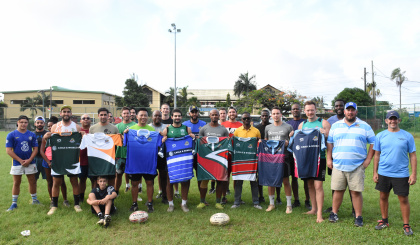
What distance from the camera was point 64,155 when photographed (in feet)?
19.2

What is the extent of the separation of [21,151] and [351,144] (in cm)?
667

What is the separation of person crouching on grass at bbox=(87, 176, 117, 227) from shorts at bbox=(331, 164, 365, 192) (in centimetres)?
428

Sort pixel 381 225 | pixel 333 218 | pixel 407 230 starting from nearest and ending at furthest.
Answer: pixel 407 230
pixel 381 225
pixel 333 218

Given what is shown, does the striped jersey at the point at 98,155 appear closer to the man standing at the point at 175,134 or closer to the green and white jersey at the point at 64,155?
the green and white jersey at the point at 64,155

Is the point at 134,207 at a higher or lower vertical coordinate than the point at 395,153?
lower

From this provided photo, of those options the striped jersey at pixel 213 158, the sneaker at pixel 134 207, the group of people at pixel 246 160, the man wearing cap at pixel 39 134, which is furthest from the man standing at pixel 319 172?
the man wearing cap at pixel 39 134

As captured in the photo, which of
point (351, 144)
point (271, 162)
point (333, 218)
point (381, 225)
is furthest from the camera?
point (271, 162)

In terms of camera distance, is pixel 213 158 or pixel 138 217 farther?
pixel 213 158

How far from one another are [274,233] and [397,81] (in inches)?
2419

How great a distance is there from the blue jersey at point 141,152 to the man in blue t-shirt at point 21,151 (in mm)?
2144

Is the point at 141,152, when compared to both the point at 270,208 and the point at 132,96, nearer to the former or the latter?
the point at 270,208

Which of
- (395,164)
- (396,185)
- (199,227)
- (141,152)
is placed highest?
(141,152)

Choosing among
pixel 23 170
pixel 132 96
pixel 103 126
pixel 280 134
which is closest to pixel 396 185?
pixel 280 134

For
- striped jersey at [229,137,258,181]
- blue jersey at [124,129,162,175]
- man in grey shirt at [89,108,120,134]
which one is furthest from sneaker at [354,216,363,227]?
man in grey shirt at [89,108,120,134]
